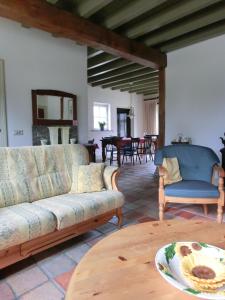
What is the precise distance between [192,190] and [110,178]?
2.95 ft

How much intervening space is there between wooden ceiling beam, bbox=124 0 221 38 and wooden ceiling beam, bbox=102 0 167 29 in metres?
0.31

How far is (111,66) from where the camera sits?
5.79 m

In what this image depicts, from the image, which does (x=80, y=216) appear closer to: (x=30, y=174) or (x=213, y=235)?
(x=30, y=174)

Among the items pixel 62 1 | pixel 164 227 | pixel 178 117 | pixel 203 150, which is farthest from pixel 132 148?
pixel 164 227

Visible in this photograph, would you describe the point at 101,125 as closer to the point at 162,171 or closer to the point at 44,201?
the point at 162,171

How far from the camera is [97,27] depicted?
343 centimetres

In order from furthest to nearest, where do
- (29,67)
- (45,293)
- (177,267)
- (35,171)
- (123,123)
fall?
1. (123,123)
2. (29,67)
3. (35,171)
4. (45,293)
5. (177,267)

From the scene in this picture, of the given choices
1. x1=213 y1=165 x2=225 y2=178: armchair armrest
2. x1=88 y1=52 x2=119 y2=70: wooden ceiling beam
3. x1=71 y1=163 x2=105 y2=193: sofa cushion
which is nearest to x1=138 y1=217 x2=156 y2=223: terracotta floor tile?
x1=71 y1=163 x2=105 y2=193: sofa cushion

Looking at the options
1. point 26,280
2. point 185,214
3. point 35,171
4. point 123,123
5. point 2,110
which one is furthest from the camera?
point 123,123

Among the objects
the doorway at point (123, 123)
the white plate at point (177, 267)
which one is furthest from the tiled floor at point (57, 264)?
the doorway at point (123, 123)

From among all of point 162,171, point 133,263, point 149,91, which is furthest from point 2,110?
point 149,91

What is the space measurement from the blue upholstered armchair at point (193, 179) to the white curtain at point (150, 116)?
727 centimetres

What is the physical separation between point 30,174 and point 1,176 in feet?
0.88

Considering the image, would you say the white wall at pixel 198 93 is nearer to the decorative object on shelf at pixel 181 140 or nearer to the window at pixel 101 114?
the decorative object on shelf at pixel 181 140
